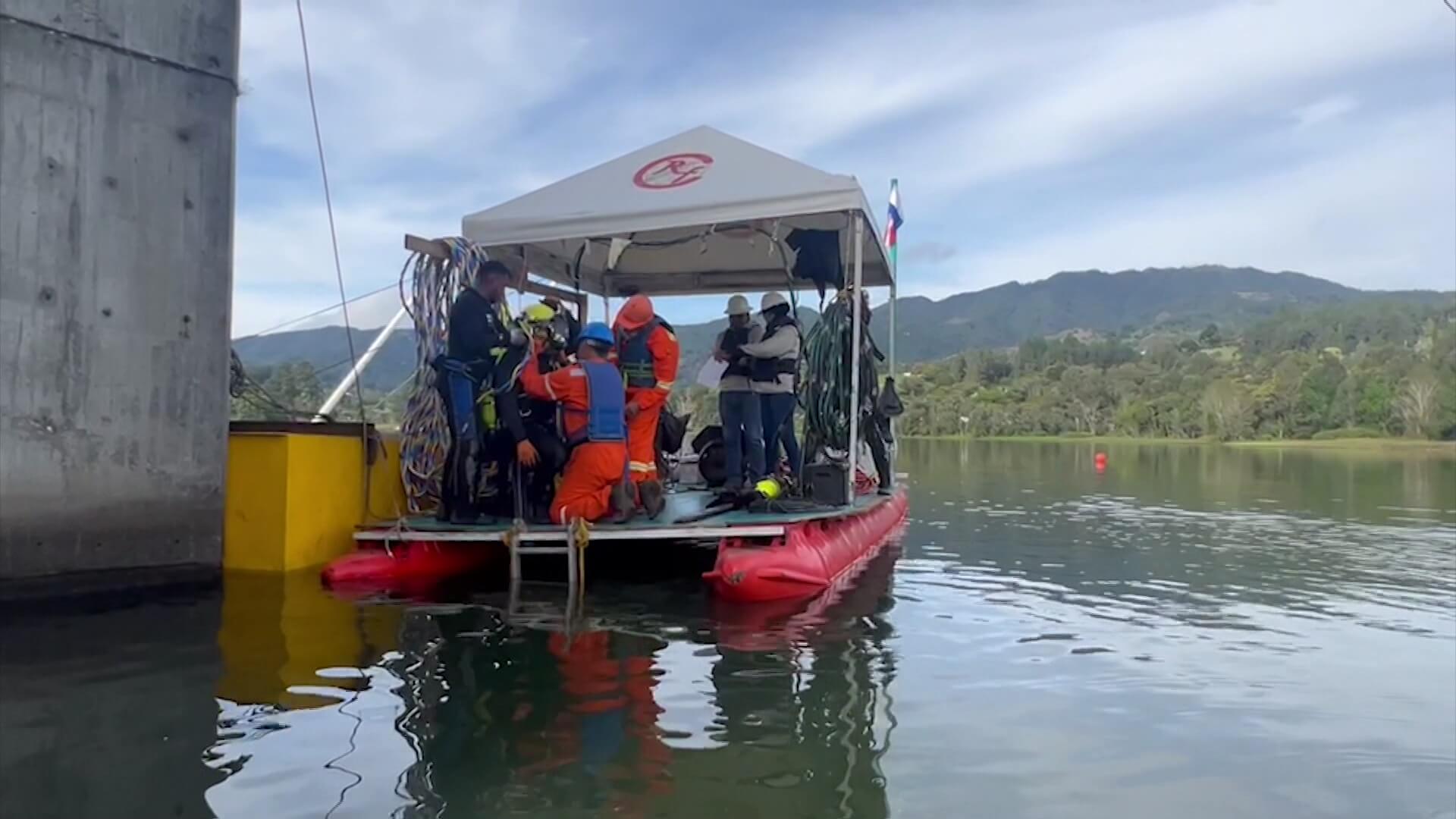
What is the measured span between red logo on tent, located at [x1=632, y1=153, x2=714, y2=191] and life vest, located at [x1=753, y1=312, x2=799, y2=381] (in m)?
1.27

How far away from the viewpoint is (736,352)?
7973mm

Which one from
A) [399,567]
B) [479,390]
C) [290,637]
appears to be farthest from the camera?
[479,390]

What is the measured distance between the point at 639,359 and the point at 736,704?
341cm

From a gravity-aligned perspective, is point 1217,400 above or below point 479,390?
above

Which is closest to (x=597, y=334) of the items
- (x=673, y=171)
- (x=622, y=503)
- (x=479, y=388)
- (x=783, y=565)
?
(x=479, y=388)

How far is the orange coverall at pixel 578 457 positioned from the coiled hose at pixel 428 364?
900 millimetres

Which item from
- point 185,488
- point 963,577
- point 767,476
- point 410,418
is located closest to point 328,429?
point 410,418

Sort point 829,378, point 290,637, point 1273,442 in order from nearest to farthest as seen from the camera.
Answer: point 290,637
point 829,378
point 1273,442

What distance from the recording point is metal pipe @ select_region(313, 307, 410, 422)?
8.48m

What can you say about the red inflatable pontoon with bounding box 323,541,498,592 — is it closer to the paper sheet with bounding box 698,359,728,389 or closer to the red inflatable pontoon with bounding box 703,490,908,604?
the red inflatable pontoon with bounding box 703,490,908,604

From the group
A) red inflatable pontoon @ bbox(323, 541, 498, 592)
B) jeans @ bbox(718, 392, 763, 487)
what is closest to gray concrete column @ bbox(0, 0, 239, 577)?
red inflatable pontoon @ bbox(323, 541, 498, 592)

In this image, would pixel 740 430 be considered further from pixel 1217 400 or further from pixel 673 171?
pixel 1217 400

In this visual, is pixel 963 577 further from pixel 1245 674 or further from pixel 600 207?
pixel 600 207

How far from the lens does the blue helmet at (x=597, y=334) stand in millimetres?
6867
